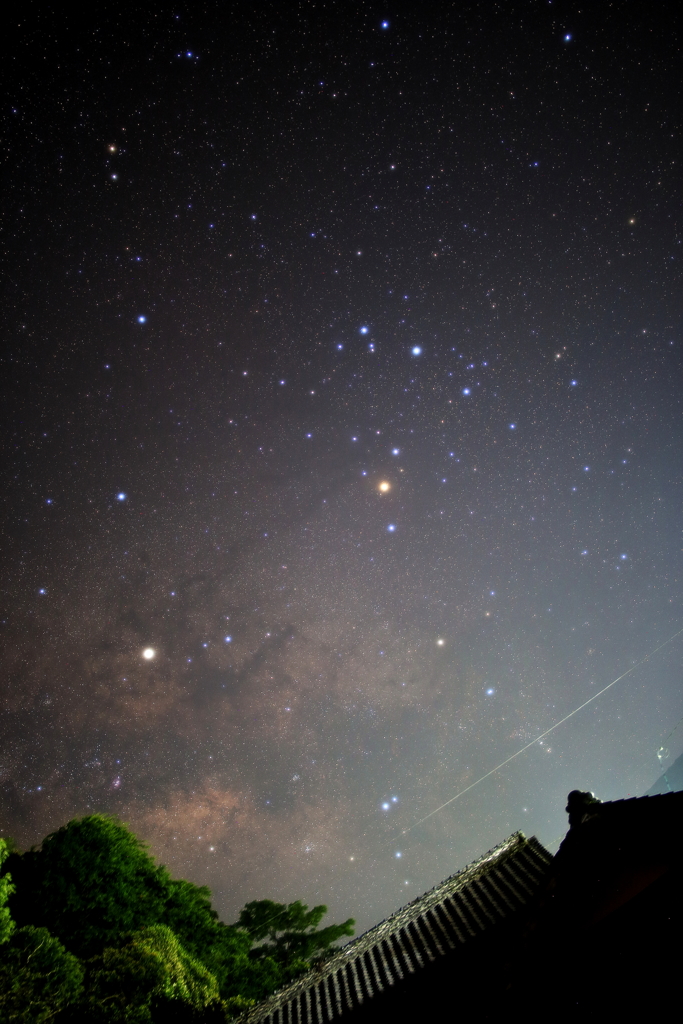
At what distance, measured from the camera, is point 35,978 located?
8750mm

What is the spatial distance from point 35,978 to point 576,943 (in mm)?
9579

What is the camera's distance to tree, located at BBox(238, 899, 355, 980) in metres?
16.5

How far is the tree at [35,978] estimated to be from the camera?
27.4ft

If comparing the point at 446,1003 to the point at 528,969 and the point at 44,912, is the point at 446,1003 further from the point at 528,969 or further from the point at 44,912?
the point at 44,912

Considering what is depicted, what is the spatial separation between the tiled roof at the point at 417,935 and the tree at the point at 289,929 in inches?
333

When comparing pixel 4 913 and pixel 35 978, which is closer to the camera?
pixel 35 978

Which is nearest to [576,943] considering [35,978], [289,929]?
[35,978]

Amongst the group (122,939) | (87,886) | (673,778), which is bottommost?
(673,778)

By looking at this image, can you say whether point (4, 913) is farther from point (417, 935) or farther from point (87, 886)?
point (417, 935)

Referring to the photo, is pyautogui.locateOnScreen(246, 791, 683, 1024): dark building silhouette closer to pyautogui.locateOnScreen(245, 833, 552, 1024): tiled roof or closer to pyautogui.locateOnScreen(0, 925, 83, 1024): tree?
pyautogui.locateOnScreen(245, 833, 552, 1024): tiled roof

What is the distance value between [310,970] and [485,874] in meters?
4.37

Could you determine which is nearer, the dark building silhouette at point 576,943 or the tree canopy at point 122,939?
the dark building silhouette at point 576,943

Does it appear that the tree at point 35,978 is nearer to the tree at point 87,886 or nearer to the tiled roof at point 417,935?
the tree at point 87,886

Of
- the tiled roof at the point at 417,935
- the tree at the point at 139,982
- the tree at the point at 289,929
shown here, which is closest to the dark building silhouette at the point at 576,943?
the tiled roof at the point at 417,935
